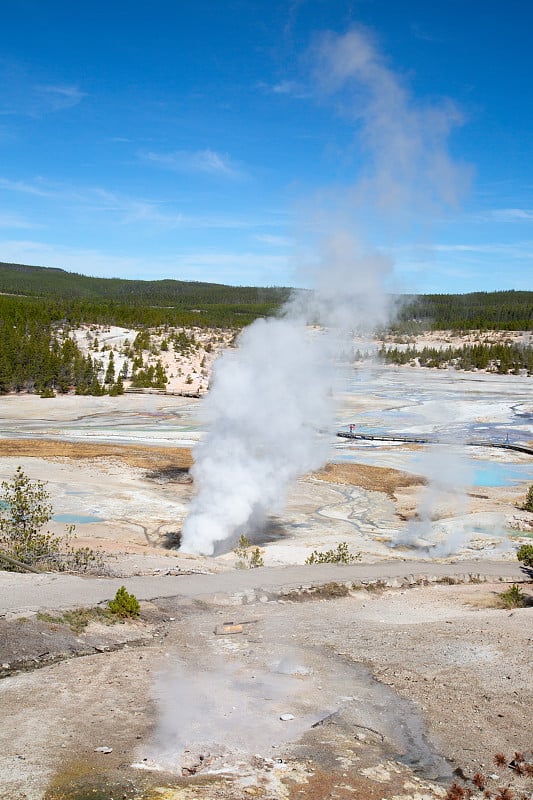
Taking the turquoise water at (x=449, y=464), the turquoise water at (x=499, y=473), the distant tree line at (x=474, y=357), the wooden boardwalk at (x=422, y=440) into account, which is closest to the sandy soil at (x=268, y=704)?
the turquoise water at (x=499, y=473)

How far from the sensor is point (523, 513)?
29.9 meters

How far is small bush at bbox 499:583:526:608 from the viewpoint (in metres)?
16.9

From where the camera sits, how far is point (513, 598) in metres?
17.0

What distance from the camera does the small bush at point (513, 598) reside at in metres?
16.9

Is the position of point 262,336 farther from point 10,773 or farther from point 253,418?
point 10,773

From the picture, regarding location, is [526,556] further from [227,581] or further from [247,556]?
[227,581]

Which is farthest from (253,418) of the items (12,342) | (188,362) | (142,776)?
(188,362)

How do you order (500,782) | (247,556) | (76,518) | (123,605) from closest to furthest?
(500,782), (123,605), (247,556), (76,518)

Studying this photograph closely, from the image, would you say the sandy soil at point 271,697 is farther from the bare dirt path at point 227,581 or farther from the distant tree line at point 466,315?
the distant tree line at point 466,315

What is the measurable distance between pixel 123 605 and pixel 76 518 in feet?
45.1

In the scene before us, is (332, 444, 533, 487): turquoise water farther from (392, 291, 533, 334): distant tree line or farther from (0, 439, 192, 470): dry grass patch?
(392, 291, 533, 334): distant tree line

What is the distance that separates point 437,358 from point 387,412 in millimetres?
57203

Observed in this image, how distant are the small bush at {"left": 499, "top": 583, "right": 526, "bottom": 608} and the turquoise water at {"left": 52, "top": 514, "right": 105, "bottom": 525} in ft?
52.2

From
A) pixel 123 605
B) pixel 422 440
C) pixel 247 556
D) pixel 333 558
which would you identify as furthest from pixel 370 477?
pixel 123 605
